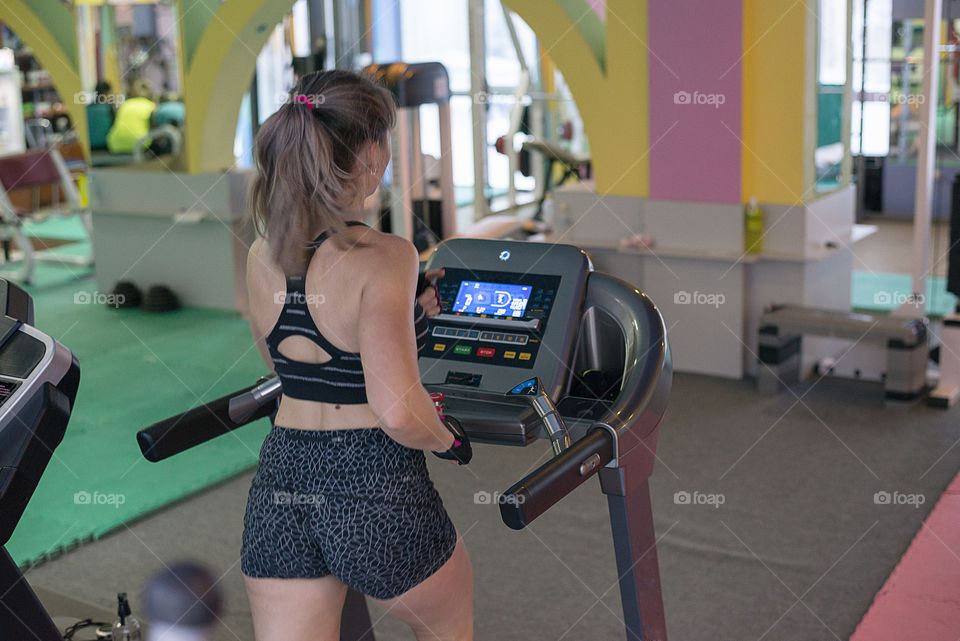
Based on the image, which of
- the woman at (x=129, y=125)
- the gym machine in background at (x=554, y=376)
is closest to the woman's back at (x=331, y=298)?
the gym machine in background at (x=554, y=376)

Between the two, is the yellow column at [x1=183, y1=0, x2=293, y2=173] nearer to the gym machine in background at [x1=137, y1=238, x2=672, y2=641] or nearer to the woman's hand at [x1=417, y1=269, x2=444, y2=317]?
the gym machine in background at [x1=137, y1=238, x2=672, y2=641]

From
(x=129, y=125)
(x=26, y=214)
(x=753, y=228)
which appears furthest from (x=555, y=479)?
(x=129, y=125)

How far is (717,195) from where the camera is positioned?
486cm

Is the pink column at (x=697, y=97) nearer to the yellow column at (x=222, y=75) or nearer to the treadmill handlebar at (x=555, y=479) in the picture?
the yellow column at (x=222, y=75)

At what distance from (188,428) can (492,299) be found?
0.64m

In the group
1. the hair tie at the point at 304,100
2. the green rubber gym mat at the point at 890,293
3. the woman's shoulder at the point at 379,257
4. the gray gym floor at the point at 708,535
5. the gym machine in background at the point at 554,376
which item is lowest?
the gray gym floor at the point at 708,535

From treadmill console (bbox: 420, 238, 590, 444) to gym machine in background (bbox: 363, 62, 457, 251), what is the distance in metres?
3.43

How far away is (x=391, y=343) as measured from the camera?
157 cm

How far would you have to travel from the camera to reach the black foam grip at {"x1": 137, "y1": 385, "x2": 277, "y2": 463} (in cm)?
200

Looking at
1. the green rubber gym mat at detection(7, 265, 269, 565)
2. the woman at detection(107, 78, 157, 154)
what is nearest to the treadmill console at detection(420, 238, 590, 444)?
the green rubber gym mat at detection(7, 265, 269, 565)

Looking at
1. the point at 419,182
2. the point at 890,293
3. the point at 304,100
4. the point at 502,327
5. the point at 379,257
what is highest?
the point at 304,100

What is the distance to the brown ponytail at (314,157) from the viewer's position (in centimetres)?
159

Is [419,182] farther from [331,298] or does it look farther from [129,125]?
[331,298]

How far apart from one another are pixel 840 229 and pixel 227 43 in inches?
137
